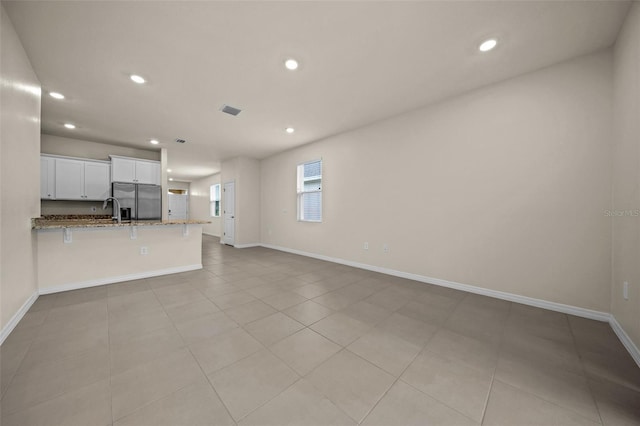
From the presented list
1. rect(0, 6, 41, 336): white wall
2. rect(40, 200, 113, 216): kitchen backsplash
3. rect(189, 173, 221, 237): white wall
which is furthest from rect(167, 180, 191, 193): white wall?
rect(0, 6, 41, 336): white wall

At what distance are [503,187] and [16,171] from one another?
5.28 metres

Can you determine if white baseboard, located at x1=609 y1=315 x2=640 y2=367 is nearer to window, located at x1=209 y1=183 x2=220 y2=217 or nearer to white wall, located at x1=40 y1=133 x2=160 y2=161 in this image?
white wall, located at x1=40 y1=133 x2=160 y2=161

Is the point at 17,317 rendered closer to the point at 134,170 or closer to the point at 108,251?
the point at 108,251

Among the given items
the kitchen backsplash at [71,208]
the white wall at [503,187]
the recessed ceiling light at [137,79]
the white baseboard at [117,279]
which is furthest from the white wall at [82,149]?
the white wall at [503,187]

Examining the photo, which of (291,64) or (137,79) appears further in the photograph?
(137,79)

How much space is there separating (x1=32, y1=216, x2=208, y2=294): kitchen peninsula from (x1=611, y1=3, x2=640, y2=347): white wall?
17.6ft

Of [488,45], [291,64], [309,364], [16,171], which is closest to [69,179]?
[16,171]

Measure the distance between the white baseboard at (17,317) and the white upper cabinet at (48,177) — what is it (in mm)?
2874

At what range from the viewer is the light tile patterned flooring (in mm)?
1199

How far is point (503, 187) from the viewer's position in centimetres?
276

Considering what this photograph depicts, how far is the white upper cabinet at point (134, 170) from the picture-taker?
16.6ft

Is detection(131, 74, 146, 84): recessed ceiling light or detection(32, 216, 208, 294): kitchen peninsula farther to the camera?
detection(32, 216, 208, 294): kitchen peninsula

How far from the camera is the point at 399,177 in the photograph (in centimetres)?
374

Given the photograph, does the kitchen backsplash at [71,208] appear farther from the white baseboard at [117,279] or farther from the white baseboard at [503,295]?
the white baseboard at [503,295]
